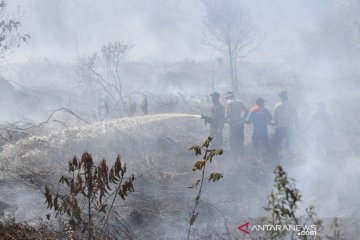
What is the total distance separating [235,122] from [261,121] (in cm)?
56

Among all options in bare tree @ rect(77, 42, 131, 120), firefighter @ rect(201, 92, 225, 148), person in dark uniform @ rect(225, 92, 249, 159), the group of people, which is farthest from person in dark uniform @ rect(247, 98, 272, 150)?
bare tree @ rect(77, 42, 131, 120)

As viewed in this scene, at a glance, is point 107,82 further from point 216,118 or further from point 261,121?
point 261,121

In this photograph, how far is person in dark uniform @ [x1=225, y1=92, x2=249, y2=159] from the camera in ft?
30.5

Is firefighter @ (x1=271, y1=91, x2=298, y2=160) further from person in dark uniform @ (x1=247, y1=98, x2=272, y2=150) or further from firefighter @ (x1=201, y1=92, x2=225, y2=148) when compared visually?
firefighter @ (x1=201, y1=92, x2=225, y2=148)

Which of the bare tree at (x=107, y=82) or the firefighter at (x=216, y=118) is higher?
the bare tree at (x=107, y=82)

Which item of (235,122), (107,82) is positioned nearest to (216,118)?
(235,122)

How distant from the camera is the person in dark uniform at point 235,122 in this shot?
930 cm

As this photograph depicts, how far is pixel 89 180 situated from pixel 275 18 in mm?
29738

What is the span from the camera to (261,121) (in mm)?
9297

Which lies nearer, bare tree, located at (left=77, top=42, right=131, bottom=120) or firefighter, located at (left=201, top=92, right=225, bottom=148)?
firefighter, located at (left=201, top=92, right=225, bottom=148)

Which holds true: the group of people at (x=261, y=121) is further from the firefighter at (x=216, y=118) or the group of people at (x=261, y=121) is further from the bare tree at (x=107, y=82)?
the bare tree at (x=107, y=82)

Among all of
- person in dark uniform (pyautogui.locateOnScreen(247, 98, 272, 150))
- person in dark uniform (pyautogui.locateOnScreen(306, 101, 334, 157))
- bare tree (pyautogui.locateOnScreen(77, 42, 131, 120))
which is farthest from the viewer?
bare tree (pyautogui.locateOnScreen(77, 42, 131, 120))

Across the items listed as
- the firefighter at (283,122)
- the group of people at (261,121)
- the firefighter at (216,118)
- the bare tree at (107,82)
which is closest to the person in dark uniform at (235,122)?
the group of people at (261,121)

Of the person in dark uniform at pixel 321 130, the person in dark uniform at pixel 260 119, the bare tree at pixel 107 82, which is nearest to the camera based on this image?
the person in dark uniform at pixel 260 119
